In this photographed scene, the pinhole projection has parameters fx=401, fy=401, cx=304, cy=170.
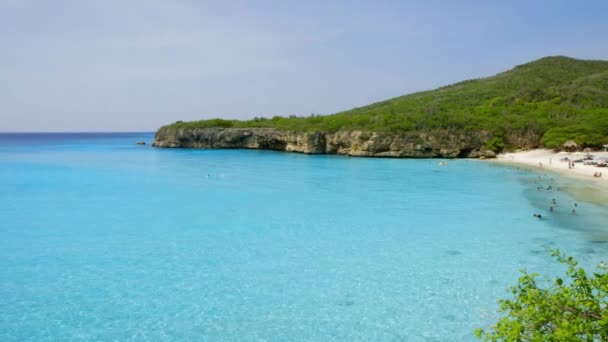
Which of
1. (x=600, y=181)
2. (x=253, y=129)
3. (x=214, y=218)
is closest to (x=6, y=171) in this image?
(x=214, y=218)

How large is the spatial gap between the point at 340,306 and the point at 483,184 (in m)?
26.2

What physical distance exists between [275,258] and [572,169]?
1478 inches

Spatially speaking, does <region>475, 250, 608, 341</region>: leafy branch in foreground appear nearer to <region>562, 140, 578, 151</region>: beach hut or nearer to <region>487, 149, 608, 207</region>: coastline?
<region>487, 149, 608, 207</region>: coastline

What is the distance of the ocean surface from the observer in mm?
10445

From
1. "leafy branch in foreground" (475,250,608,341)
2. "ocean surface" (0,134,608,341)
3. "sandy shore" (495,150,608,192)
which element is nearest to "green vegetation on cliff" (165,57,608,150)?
"sandy shore" (495,150,608,192)

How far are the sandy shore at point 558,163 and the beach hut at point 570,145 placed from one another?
1.23 m

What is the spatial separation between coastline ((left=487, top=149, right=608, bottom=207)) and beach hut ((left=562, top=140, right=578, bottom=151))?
48.4 inches

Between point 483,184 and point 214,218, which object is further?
point 483,184

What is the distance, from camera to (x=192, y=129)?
290ft

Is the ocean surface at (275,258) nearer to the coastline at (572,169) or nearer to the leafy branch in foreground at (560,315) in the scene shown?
the coastline at (572,169)

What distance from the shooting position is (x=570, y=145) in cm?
5178

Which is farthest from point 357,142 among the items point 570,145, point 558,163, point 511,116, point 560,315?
point 560,315

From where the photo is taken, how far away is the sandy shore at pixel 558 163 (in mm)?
34531

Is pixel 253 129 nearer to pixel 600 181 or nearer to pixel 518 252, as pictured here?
pixel 600 181
